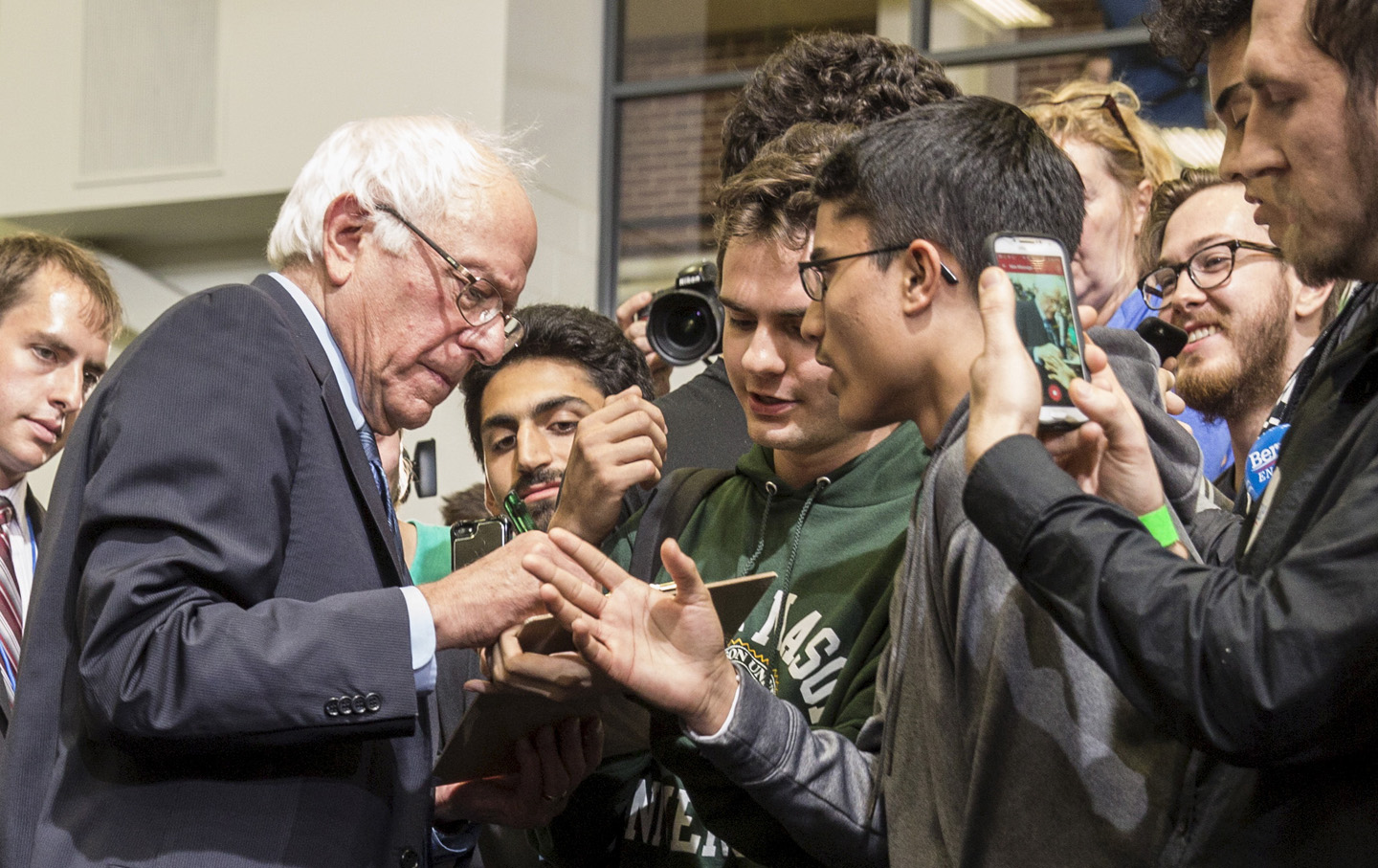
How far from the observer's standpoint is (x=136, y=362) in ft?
5.14

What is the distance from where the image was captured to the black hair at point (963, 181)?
1.55m

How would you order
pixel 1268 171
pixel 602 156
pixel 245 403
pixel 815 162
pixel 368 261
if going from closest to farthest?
pixel 1268 171 → pixel 245 403 → pixel 368 261 → pixel 815 162 → pixel 602 156

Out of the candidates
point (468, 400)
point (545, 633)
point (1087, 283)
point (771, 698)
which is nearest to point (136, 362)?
point (545, 633)

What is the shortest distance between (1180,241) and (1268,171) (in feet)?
5.89

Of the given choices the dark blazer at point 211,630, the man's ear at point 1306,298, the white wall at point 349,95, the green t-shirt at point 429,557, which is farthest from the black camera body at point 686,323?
the white wall at point 349,95

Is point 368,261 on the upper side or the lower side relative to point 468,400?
upper

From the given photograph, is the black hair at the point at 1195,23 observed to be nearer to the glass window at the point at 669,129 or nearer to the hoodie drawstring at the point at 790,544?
the hoodie drawstring at the point at 790,544

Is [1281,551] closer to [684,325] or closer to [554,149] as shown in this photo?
[684,325]

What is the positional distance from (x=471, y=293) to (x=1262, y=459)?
1118 mm

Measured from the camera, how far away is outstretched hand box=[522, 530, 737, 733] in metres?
1.57

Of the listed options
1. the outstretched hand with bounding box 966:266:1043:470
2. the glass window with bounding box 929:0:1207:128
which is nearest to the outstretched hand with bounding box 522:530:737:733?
the outstretched hand with bounding box 966:266:1043:470

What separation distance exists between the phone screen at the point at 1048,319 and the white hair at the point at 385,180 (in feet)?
2.87

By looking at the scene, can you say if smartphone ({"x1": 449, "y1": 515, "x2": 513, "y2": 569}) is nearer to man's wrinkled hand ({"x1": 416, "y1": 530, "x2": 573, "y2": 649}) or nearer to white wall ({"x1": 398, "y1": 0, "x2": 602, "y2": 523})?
man's wrinkled hand ({"x1": 416, "y1": 530, "x2": 573, "y2": 649})

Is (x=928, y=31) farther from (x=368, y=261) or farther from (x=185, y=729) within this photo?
(x=185, y=729)
